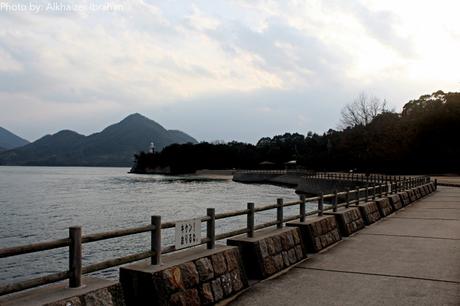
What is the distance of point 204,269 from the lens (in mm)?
6375

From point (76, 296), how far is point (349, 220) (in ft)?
32.8

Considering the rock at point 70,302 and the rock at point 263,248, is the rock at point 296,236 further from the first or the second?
the rock at point 70,302

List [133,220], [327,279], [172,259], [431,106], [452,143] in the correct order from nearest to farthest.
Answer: [172,259], [327,279], [133,220], [452,143], [431,106]

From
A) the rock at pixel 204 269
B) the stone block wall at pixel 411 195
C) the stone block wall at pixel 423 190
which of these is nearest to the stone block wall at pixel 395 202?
the stone block wall at pixel 411 195

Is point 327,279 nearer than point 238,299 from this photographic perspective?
No

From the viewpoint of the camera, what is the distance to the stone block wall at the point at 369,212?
48.6 feet

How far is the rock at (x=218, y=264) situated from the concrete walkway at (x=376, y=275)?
475mm

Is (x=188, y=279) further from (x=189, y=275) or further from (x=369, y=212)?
(x=369, y=212)

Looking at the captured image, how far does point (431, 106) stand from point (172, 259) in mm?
84161

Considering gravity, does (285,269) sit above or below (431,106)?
below

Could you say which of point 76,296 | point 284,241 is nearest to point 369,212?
point 284,241

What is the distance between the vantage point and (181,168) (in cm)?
16075

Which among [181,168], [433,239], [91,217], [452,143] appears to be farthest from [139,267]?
[181,168]

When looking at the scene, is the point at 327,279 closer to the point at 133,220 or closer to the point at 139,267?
the point at 139,267
